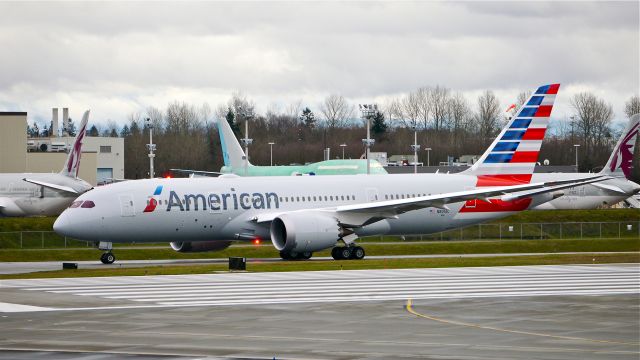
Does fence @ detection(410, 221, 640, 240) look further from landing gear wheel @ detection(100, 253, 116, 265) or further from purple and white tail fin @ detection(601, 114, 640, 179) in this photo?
landing gear wheel @ detection(100, 253, 116, 265)

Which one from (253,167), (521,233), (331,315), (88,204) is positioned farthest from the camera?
(253,167)

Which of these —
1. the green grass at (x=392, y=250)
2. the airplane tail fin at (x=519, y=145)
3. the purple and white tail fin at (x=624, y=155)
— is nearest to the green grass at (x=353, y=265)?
the airplane tail fin at (x=519, y=145)

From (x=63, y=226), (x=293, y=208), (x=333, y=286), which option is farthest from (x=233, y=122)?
(x=333, y=286)

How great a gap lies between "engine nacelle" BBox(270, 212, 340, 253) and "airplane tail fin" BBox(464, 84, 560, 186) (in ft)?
32.9

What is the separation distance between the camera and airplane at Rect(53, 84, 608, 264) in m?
46.8

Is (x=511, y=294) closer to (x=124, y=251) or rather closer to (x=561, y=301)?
(x=561, y=301)

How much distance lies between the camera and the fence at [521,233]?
63719 mm

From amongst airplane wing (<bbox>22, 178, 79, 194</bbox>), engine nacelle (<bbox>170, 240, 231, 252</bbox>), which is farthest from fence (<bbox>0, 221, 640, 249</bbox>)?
airplane wing (<bbox>22, 178, 79, 194</bbox>)

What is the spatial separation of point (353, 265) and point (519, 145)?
14210 millimetres

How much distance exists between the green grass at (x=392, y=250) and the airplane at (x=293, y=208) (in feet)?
13.6

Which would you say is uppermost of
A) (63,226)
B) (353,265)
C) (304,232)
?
(63,226)

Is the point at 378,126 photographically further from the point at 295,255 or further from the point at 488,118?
the point at 295,255

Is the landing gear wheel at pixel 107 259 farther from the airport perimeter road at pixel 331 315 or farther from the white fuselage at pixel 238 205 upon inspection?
the airport perimeter road at pixel 331 315

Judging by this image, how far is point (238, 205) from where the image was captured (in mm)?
48438
